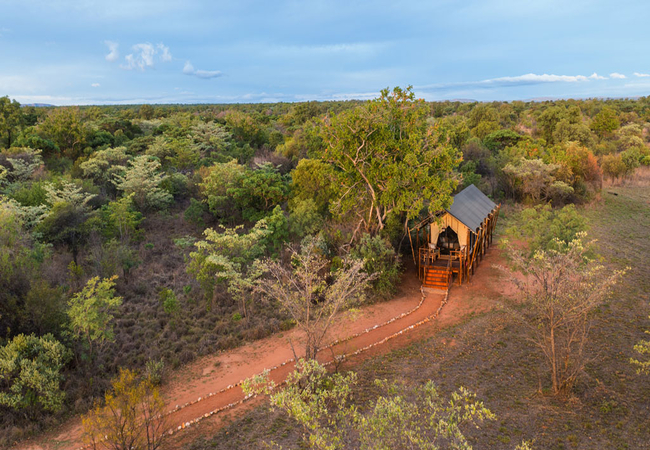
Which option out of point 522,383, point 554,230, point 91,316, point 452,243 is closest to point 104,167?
point 91,316

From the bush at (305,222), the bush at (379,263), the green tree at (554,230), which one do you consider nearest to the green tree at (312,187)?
the bush at (305,222)

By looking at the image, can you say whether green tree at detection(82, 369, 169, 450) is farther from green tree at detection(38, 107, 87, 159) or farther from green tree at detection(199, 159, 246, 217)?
green tree at detection(38, 107, 87, 159)

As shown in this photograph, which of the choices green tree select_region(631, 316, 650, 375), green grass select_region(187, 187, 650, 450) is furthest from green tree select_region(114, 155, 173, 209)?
green tree select_region(631, 316, 650, 375)

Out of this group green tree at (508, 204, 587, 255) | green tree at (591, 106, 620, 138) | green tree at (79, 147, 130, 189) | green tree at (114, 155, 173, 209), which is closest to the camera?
green tree at (508, 204, 587, 255)

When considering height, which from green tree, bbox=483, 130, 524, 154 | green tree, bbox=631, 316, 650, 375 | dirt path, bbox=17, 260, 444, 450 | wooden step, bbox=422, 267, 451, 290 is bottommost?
dirt path, bbox=17, 260, 444, 450

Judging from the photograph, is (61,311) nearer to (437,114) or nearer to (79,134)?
(79,134)

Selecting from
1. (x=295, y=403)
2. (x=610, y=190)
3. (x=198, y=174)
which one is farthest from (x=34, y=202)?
(x=610, y=190)

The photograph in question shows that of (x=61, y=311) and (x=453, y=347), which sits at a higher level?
(x=61, y=311)
